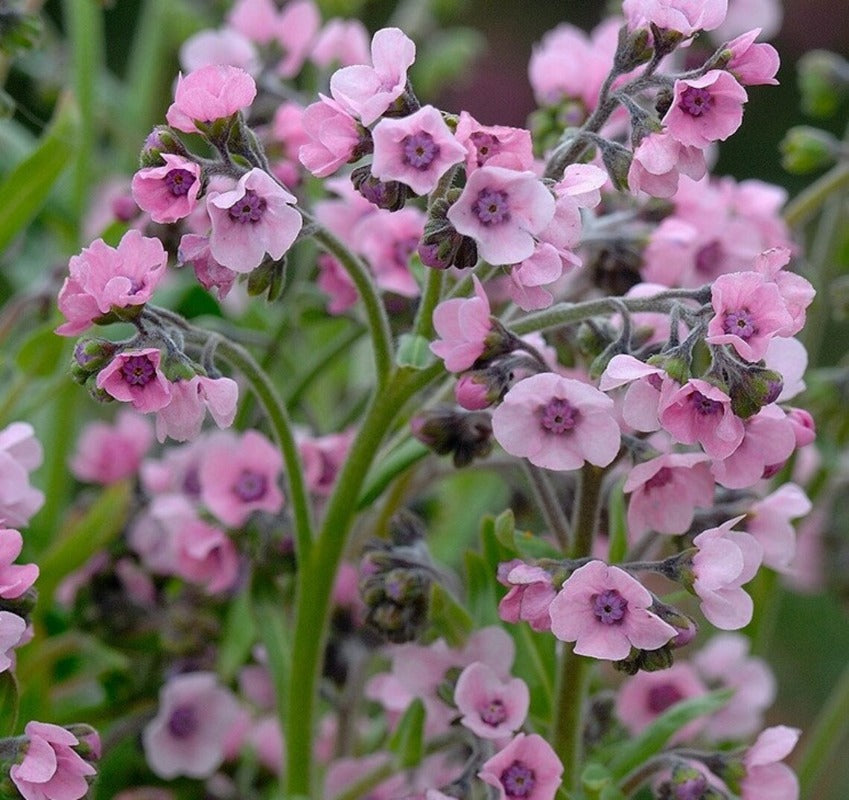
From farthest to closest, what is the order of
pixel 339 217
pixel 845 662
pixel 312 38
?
pixel 845 662 → pixel 312 38 → pixel 339 217

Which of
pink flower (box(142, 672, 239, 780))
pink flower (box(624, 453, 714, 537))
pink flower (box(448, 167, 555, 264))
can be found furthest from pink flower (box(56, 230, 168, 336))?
pink flower (box(142, 672, 239, 780))

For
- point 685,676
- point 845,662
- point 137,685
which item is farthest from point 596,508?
point 845,662

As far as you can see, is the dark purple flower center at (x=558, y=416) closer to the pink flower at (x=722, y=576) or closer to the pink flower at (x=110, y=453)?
the pink flower at (x=722, y=576)

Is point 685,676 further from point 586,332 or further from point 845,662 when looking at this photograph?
point 845,662

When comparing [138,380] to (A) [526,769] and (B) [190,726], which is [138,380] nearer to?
(A) [526,769]

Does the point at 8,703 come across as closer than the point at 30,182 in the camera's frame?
Yes

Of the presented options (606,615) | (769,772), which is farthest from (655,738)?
(606,615)

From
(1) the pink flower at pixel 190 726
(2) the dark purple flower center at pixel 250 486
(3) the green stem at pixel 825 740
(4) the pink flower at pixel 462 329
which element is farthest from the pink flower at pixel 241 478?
(3) the green stem at pixel 825 740
